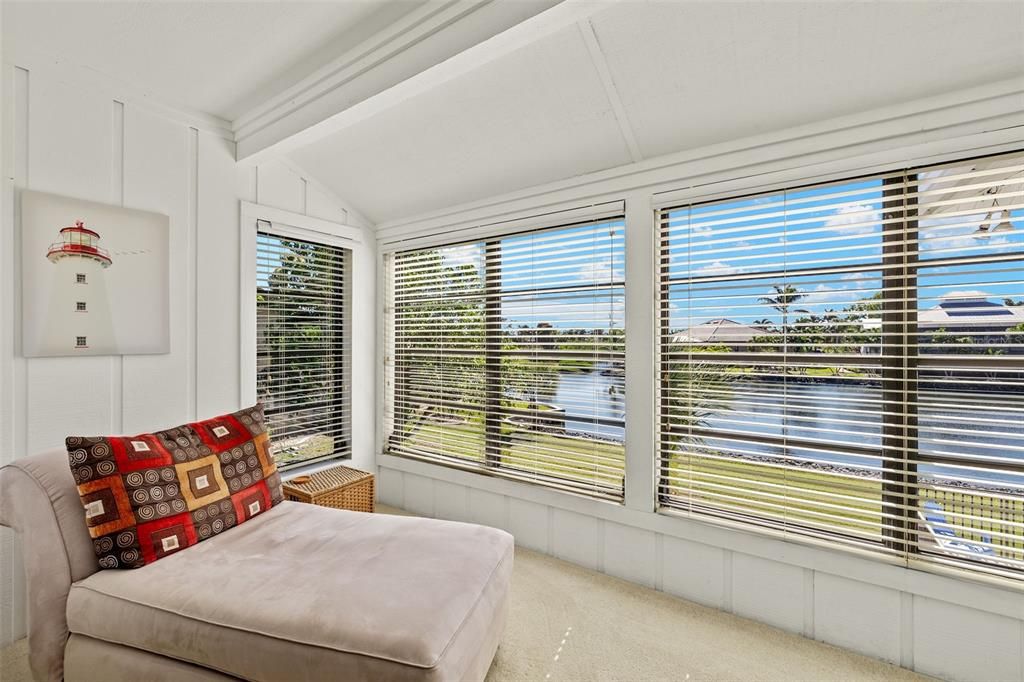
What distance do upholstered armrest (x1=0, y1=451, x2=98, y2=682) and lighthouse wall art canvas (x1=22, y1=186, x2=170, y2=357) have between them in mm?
635

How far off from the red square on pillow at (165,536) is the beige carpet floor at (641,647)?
0.69 meters

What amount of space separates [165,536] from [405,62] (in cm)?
196

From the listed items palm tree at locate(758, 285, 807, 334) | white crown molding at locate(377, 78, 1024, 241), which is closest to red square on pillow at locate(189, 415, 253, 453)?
white crown molding at locate(377, 78, 1024, 241)

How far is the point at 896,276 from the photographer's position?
1743 millimetres

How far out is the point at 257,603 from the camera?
132 cm

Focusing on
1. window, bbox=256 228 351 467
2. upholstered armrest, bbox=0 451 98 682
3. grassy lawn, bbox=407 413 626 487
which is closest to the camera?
upholstered armrest, bbox=0 451 98 682

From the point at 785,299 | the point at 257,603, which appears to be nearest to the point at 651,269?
the point at 785,299

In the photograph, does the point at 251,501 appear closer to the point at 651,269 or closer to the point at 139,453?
the point at 139,453

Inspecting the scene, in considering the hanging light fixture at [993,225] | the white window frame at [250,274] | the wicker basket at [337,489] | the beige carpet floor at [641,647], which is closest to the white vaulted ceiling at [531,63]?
the white window frame at [250,274]

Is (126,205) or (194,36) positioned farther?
(126,205)

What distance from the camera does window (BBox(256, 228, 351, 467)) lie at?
278cm

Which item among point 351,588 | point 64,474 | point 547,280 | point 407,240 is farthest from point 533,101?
point 64,474

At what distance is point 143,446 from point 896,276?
2.91 meters

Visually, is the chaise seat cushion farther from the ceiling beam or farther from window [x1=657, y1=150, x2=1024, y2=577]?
the ceiling beam
